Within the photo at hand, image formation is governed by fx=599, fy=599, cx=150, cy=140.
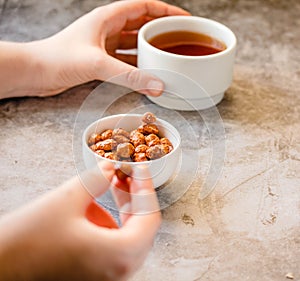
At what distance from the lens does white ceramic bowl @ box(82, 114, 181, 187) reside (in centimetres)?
85

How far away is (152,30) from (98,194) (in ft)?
1.62

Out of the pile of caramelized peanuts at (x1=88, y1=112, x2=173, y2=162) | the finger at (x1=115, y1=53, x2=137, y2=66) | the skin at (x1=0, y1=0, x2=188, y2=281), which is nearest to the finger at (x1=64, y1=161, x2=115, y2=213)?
the skin at (x1=0, y1=0, x2=188, y2=281)

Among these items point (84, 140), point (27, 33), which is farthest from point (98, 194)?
point (27, 33)

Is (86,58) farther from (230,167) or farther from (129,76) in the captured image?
(230,167)

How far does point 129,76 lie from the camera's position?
104 centimetres

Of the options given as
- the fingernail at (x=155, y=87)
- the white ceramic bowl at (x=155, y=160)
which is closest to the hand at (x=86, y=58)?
the fingernail at (x=155, y=87)

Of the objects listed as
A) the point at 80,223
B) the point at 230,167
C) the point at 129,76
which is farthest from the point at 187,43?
the point at 80,223

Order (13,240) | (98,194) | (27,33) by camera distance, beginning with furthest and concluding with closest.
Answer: (27,33), (98,194), (13,240)

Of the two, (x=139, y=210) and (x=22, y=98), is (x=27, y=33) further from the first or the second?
(x=139, y=210)

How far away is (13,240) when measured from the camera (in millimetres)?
588

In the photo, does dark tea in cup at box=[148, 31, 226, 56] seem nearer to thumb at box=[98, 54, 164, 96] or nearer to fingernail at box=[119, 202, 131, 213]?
thumb at box=[98, 54, 164, 96]

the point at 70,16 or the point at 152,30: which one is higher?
A: the point at 152,30

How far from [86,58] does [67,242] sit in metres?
0.52

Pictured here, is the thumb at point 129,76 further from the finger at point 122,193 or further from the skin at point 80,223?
the finger at point 122,193
